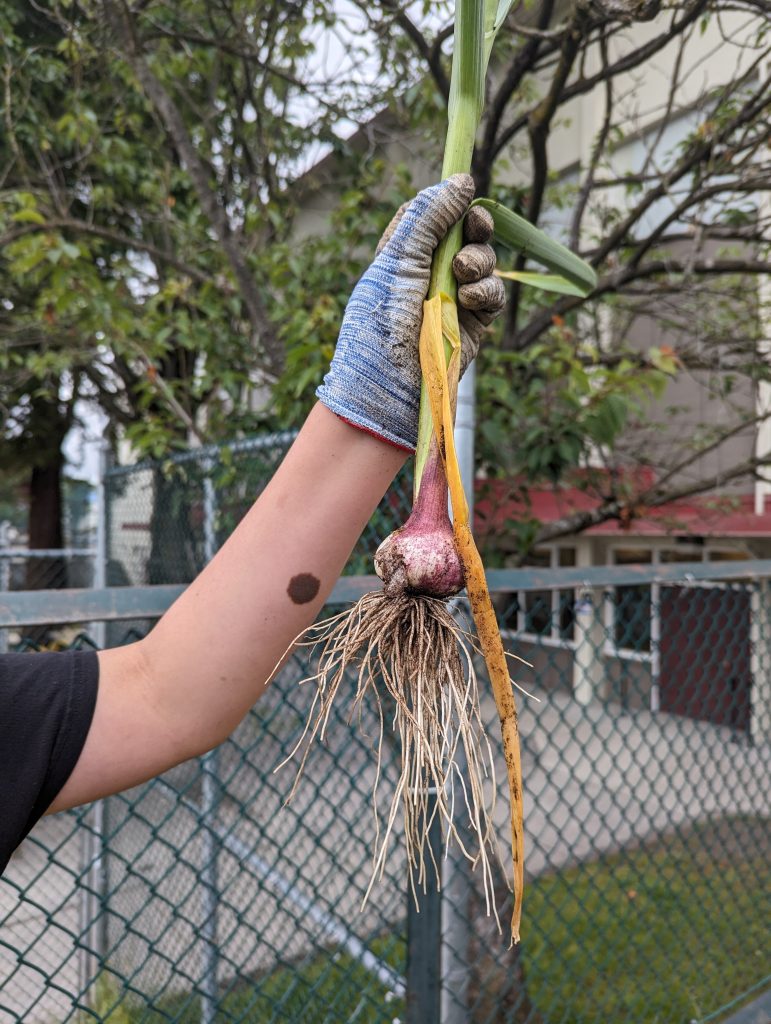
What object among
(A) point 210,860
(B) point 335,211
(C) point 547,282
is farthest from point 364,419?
(B) point 335,211

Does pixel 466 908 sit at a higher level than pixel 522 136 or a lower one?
lower

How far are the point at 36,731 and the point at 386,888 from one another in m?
1.85

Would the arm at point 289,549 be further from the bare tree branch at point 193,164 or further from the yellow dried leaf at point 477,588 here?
the bare tree branch at point 193,164

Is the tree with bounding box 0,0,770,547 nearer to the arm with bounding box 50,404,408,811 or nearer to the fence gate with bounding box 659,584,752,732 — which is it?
the fence gate with bounding box 659,584,752,732

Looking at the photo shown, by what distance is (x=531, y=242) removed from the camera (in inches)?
48.2

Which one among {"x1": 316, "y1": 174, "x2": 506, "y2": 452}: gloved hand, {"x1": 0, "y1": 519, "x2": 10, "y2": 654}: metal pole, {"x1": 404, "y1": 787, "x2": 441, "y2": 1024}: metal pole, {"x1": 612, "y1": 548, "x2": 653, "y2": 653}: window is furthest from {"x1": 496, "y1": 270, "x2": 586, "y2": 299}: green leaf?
{"x1": 0, "y1": 519, "x2": 10, "y2": 654}: metal pole

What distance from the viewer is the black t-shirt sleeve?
1.08 metres

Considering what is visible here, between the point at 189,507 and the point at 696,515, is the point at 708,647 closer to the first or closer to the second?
the point at 189,507

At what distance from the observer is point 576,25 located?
2840 millimetres

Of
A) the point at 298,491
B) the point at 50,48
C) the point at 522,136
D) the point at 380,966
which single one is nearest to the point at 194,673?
the point at 298,491

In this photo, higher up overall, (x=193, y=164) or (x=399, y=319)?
(x=193, y=164)

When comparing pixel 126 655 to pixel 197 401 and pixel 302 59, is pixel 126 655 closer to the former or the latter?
pixel 197 401

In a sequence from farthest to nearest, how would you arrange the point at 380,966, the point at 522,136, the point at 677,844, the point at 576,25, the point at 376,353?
the point at 522,136 < the point at 677,844 < the point at 576,25 < the point at 380,966 < the point at 376,353

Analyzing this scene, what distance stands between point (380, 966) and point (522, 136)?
24.0ft
